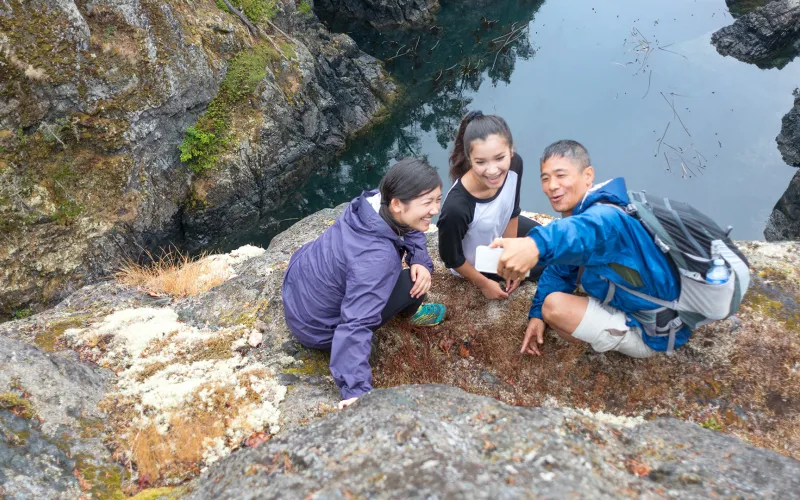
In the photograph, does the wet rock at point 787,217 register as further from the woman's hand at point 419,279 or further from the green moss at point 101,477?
the green moss at point 101,477

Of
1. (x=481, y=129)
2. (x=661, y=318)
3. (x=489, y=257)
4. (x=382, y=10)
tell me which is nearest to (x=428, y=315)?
(x=481, y=129)

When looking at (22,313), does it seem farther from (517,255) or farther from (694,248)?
(694,248)

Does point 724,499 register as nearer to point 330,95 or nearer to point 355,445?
point 355,445

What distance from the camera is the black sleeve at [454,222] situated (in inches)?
178

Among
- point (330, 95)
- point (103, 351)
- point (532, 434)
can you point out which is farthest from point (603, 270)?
point (330, 95)

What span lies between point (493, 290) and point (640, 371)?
1.62 meters

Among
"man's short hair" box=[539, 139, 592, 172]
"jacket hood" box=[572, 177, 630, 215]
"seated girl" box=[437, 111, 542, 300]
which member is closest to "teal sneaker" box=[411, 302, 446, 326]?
"seated girl" box=[437, 111, 542, 300]

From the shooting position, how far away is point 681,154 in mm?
15516

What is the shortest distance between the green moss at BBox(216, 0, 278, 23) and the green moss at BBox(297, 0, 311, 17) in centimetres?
204

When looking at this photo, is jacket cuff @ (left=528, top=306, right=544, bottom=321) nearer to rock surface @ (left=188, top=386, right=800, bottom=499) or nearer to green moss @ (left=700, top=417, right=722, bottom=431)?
green moss @ (left=700, top=417, right=722, bottom=431)

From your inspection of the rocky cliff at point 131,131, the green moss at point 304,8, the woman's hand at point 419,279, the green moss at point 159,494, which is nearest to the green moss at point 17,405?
the green moss at point 159,494

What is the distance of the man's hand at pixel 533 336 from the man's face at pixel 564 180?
1.22 m

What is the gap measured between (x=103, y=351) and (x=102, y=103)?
29.3 ft

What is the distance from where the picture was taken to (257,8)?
15.8 metres
